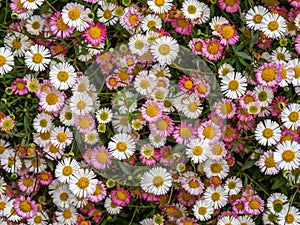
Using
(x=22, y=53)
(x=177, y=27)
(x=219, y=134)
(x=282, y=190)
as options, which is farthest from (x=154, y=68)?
(x=282, y=190)

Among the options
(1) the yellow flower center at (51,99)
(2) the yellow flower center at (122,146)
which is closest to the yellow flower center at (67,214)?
(2) the yellow flower center at (122,146)

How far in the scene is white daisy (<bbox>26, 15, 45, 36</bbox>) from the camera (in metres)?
2.01

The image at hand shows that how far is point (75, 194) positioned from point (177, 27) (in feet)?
2.52

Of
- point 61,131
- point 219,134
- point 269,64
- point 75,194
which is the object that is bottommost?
point 75,194

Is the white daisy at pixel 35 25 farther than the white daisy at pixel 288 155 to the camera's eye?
Yes

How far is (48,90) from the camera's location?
1971 millimetres

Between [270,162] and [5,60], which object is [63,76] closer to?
[5,60]

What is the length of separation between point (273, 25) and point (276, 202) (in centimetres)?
69

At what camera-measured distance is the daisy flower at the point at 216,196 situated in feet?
6.43

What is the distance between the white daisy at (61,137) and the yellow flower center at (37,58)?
27 centimetres

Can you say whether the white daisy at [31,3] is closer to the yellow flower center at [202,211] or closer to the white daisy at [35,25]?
the white daisy at [35,25]

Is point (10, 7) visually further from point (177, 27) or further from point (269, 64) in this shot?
point (269, 64)

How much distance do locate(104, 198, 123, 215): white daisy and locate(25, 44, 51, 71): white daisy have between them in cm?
58

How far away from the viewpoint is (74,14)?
6.39ft
